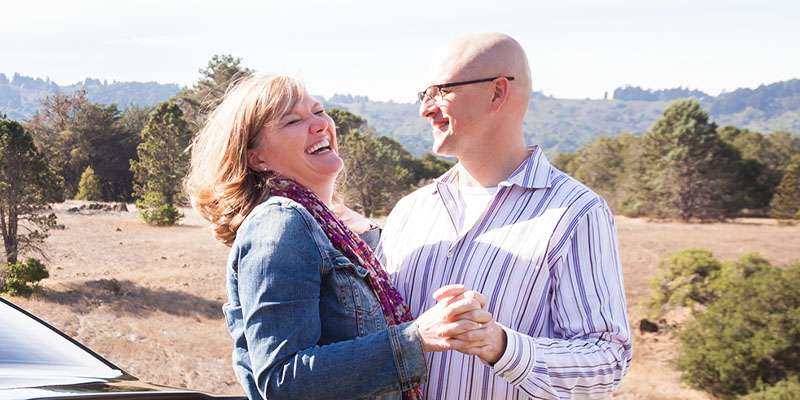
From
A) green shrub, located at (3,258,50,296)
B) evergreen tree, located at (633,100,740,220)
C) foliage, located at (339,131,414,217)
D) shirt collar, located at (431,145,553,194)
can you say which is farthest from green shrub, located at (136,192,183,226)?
evergreen tree, located at (633,100,740,220)

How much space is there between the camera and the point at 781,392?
405 inches

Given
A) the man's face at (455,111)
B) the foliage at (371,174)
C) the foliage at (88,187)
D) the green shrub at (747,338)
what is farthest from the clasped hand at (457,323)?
the foliage at (371,174)

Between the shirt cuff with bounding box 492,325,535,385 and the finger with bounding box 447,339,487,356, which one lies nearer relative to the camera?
the finger with bounding box 447,339,487,356

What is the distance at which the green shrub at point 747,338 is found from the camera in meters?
11.4

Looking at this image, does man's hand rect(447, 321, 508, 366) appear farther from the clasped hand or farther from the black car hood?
the black car hood

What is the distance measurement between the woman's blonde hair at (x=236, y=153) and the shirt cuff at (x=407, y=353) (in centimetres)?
46

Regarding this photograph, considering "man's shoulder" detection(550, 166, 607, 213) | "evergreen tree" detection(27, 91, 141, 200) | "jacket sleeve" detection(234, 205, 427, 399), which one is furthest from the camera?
"evergreen tree" detection(27, 91, 141, 200)

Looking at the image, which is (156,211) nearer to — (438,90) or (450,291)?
(438,90)

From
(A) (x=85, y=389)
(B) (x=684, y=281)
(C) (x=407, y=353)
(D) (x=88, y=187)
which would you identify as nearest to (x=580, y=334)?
(C) (x=407, y=353)

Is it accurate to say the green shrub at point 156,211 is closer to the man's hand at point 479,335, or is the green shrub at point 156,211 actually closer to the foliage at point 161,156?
the foliage at point 161,156

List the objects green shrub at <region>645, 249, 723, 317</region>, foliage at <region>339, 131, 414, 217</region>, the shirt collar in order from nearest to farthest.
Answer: the shirt collar, green shrub at <region>645, 249, 723, 317</region>, foliage at <region>339, 131, 414, 217</region>

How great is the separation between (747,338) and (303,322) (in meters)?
11.7

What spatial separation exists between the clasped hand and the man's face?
2.12 feet

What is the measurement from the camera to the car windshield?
2123mm
